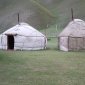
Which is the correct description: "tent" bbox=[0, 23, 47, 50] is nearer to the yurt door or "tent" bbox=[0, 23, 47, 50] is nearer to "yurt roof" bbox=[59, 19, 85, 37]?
the yurt door

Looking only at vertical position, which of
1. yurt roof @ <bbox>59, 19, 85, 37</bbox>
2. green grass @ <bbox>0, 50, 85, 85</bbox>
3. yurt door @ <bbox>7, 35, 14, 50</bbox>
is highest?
yurt roof @ <bbox>59, 19, 85, 37</bbox>

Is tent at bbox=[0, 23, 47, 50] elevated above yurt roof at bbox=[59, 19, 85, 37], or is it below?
below

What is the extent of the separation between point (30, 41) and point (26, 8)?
194 feet

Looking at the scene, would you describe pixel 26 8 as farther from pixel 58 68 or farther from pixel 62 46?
pixel 58 68

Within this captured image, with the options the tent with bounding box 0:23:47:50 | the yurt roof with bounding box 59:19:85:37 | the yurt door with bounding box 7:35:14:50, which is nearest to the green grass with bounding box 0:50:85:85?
the yurt roof with bounding box 59:19:85:37

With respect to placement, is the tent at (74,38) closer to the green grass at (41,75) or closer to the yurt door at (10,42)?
the yurt door at (10,42)

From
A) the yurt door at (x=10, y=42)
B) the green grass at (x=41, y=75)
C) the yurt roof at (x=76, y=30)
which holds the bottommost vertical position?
the green grass at (x=41, y=75)

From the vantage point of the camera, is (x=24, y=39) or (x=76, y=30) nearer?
(x=76, y=30)

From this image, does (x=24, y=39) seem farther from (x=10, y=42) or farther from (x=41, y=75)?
(x=41, y=75)

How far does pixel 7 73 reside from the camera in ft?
39.5

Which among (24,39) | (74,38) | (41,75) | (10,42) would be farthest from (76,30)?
(41,75)

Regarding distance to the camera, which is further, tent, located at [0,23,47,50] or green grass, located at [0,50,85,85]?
tent, located at [0,23,47,50]

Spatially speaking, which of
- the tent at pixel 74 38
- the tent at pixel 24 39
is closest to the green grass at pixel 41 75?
the tent at pixel 74 38

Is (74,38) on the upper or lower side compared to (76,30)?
lower
